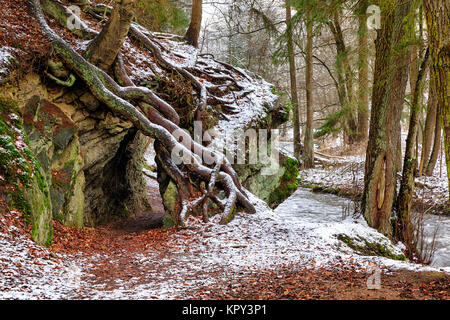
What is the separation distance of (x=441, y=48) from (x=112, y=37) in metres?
5.76

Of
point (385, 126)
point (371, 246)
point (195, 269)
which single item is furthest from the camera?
point (385, 126)

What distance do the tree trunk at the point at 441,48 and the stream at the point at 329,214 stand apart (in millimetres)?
4817

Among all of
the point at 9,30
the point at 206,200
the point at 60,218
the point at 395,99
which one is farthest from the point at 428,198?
the point at 9,30

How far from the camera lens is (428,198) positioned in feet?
38.1

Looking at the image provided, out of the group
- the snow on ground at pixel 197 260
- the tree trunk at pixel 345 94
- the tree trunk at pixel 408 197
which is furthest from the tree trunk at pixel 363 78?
the snow on ground at pixel 197 260

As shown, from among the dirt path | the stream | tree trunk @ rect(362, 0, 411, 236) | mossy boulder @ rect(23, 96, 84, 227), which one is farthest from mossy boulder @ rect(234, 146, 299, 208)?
mossy boulder @ rect(23, 96, 84, 227)

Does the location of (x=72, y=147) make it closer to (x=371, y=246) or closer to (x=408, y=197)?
(x=371, y=246)

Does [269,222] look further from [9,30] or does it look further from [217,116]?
[9,30]

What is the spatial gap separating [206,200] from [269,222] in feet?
4.31

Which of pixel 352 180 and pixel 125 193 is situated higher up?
pixel 352 180

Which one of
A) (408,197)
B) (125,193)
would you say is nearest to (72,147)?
(125,193)

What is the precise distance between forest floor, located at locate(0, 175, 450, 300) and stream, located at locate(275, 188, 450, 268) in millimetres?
2999

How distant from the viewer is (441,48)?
11.3ft

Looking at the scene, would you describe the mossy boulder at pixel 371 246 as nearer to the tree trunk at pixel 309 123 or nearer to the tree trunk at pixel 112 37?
the tree trunk at pixel 112 37
